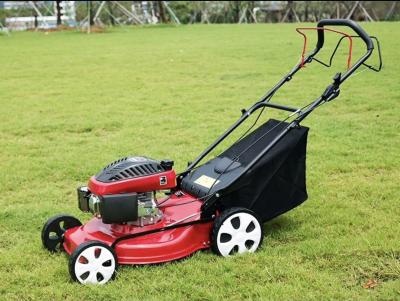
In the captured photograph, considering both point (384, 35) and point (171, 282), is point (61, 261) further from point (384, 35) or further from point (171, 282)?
point (384, 35)

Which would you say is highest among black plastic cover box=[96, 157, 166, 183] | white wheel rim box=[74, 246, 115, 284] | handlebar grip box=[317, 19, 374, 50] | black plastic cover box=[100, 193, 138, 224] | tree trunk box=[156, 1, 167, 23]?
handlebar grip box=[317, 19, 374, 50]

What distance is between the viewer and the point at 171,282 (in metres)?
3.39

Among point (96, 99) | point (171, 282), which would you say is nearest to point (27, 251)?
point (171, 282)

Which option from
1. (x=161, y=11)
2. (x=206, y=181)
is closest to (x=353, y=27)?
(x=206, y=181)

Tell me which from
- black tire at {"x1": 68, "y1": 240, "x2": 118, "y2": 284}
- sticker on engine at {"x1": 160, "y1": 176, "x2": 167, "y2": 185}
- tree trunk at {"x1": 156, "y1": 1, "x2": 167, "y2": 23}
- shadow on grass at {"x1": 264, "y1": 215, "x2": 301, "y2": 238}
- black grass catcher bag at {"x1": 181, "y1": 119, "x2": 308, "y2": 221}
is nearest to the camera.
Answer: black tire at {"x1": 68, "y1": 240, "x2": 118, "y2": 284}

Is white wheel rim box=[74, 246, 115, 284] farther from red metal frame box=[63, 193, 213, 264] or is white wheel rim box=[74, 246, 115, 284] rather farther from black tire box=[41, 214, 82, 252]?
black tire box=[41, 214, 82, 252]

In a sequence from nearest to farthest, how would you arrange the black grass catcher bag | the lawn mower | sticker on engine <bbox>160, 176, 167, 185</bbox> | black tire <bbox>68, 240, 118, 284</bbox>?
1. black tire <bbox>68, 240, 118, 284</bbox>
2. the lawn mower
3. sticker on engine <bbox>160, 176, 167, 185</bbox>
4. the black grass catcher bag

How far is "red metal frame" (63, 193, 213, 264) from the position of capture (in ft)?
11.7

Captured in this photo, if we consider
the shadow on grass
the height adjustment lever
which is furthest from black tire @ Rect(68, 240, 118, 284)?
the height adjustment lever

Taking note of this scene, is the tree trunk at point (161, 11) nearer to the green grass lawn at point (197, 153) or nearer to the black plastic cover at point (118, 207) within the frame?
the green grass lawn at point (197, 153)

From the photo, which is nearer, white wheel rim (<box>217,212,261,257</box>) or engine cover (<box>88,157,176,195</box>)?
engine cover (<box>88,157,176,195</box>)

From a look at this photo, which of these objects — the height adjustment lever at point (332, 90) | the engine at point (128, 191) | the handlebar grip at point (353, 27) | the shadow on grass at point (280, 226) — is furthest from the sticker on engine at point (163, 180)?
the handlebar grip at point (353, 27)

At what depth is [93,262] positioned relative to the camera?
338cm

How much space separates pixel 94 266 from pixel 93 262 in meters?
0.02
